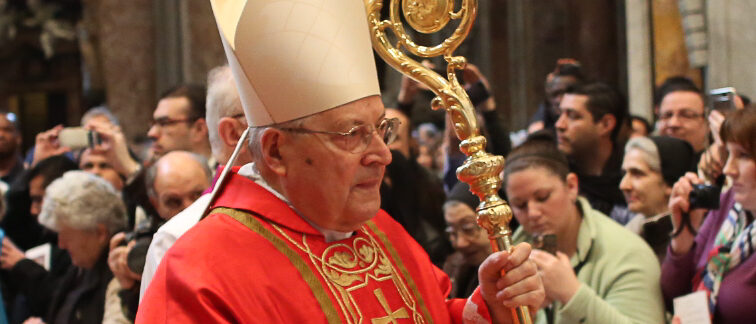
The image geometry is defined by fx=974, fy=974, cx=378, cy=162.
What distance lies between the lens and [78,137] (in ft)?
18.9

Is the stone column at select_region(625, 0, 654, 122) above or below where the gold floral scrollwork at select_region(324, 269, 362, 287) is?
below

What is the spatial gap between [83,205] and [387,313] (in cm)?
264

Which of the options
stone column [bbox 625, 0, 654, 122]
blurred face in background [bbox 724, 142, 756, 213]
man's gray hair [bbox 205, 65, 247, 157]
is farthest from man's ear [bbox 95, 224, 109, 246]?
stone column [bbox 625, 0, 654, 122]

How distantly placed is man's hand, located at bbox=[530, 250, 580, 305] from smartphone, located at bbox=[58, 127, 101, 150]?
3.19 metres

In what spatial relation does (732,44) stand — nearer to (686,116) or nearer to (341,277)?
(686,116)

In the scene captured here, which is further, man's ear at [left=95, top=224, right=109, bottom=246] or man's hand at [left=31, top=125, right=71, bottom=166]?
man's hand at [left=31, top=125, right=71, bottom=166]

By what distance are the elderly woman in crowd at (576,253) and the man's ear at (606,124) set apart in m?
1.23

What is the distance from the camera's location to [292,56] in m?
2.36

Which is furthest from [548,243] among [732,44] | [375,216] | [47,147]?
[47,147]

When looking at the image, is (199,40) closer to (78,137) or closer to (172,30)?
(172,30)

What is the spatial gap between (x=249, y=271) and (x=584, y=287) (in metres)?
1.56

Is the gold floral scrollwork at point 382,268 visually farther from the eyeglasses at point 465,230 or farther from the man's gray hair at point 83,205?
the man's gray hair at point 83,205

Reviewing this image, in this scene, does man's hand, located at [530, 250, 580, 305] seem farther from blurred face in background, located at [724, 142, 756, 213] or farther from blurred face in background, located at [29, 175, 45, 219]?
blurred face in background, located at [29, 175, 45, 219]

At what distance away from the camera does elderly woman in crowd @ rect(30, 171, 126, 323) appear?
4.43 m
